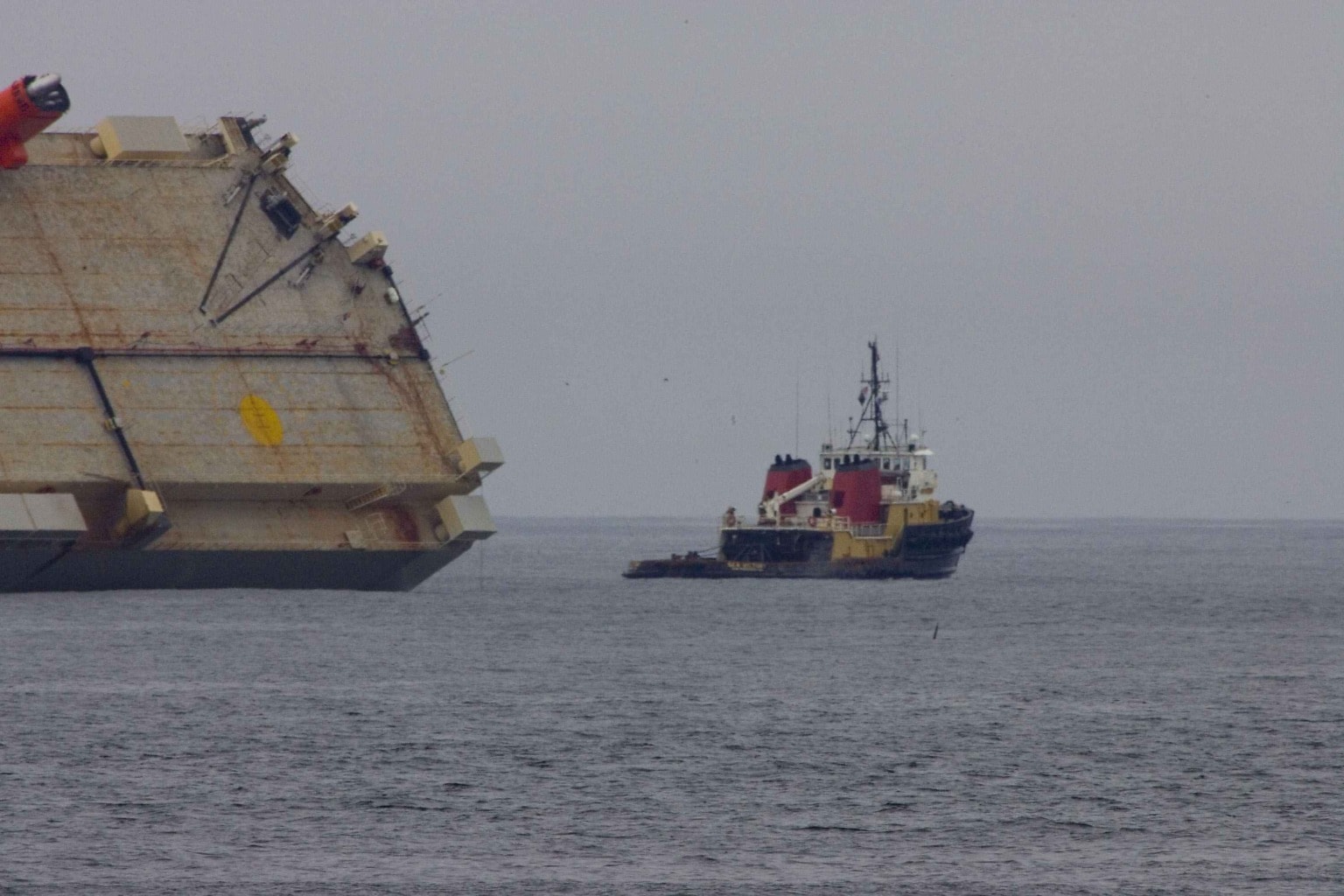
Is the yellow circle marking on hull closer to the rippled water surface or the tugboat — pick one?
the rippled water surface

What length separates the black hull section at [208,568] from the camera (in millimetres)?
70438

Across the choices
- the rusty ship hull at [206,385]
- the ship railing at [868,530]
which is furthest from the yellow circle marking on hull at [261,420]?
the ship railing at [868,530]

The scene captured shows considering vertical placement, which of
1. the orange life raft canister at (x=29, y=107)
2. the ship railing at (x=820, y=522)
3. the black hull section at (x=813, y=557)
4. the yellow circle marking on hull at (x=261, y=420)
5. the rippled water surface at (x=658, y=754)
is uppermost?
the orange life raft canister at (x=29, y=107)

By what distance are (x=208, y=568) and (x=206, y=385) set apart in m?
5.73

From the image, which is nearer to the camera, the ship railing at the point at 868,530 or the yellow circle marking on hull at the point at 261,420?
the yellow circle marking on hull at the point at 261,420

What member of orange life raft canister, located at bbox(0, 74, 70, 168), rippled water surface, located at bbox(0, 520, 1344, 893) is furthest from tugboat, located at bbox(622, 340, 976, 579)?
orange life raft canister, located at bbox(0, 74, 70, 168)

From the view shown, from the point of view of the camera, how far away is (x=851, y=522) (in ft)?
329

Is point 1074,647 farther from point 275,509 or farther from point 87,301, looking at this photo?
point 87,301

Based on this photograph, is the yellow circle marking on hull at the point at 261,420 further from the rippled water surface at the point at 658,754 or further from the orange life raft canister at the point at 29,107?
the orange life raft canister at the point at 29,107

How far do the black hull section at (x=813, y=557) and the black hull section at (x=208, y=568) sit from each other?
26356 mm

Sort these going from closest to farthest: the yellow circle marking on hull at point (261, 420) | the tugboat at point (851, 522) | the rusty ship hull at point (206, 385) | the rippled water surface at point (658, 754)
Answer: the rippled water surface at point (658, 754) < the rusty ship hull at point (206, 385) < the yellow circle marking on hull at point (261, 420) < the tugboat at point (851, 522)

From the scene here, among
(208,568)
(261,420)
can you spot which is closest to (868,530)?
(261,420)

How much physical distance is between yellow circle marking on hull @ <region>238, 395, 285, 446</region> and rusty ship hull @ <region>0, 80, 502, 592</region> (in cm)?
7

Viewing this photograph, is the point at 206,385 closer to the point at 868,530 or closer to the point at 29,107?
the point at 29,107
